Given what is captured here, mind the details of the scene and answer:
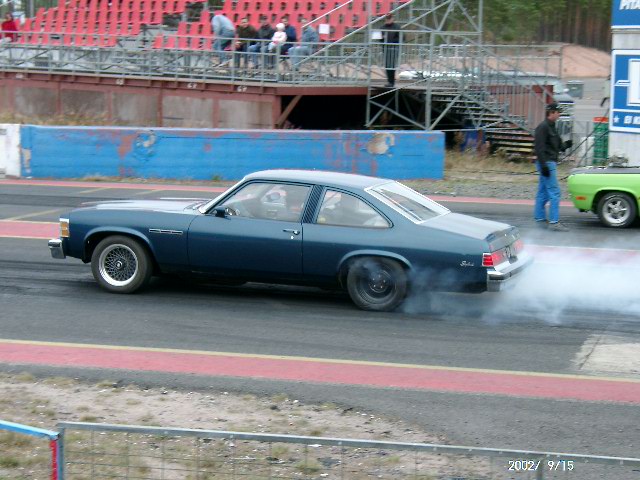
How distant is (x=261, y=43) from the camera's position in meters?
26.0

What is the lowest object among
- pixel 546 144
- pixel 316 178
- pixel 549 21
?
pixel 316 178

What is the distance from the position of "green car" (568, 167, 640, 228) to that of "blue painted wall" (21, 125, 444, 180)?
5224 millimetres

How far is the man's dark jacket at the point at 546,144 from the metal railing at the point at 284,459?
9.39m

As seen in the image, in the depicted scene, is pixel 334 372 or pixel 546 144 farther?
pixel 546 144

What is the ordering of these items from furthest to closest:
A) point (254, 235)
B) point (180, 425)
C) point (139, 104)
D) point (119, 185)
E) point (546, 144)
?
1. point (139, 104)
2. point (119, 185)
3. point (546, 144)
4. point (254, 235)
5. point (180, 425)

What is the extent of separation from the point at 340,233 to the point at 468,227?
4.25ft

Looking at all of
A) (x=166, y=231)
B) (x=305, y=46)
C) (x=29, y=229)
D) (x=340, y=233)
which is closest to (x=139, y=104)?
(x=305, y=46)

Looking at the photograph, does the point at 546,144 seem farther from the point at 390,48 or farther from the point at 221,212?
the point at 390,48

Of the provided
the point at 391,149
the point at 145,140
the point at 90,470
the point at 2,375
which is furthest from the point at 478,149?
the point at 90,470

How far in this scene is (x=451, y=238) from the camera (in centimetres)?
918

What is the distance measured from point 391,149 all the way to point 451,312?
10222 millimetres

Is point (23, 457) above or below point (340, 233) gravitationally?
below

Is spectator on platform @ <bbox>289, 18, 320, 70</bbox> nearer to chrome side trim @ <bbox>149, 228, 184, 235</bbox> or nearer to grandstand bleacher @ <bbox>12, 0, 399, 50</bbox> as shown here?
grandstand bleacher @ <bbox>12, 0, 399, 50</bbox>

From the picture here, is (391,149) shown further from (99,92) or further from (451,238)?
(99,92)
